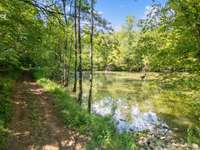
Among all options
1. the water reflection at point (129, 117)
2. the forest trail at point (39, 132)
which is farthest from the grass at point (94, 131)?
the water reflection at point (129, 117)

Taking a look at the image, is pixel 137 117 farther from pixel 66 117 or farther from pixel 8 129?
pixel 8 129

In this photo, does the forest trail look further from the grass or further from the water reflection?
the water reflection

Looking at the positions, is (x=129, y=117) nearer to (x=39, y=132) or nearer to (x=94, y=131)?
(x=94, y=131)

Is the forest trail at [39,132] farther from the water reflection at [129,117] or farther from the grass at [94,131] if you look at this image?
the water reflection at [129,117]

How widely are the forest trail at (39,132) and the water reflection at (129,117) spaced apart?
12.9ft

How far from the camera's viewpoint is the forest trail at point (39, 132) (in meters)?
8.58

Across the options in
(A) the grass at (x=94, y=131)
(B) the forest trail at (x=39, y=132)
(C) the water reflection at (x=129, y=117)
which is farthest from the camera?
(C) the water reflection at (x=129, y=117)

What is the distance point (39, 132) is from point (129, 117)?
31.0ft

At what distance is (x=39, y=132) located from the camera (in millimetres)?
9719

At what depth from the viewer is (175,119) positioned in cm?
1773

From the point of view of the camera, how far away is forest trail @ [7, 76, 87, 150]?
8578 millimetres

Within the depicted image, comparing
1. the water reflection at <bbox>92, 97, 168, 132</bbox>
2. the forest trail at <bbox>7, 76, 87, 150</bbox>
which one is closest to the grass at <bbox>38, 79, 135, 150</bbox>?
the forest trail at <bbox>7, 76, 87, 150</bbox>

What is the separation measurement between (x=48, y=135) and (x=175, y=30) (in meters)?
5.64

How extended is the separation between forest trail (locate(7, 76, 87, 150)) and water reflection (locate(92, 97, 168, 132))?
3933 millimetres
